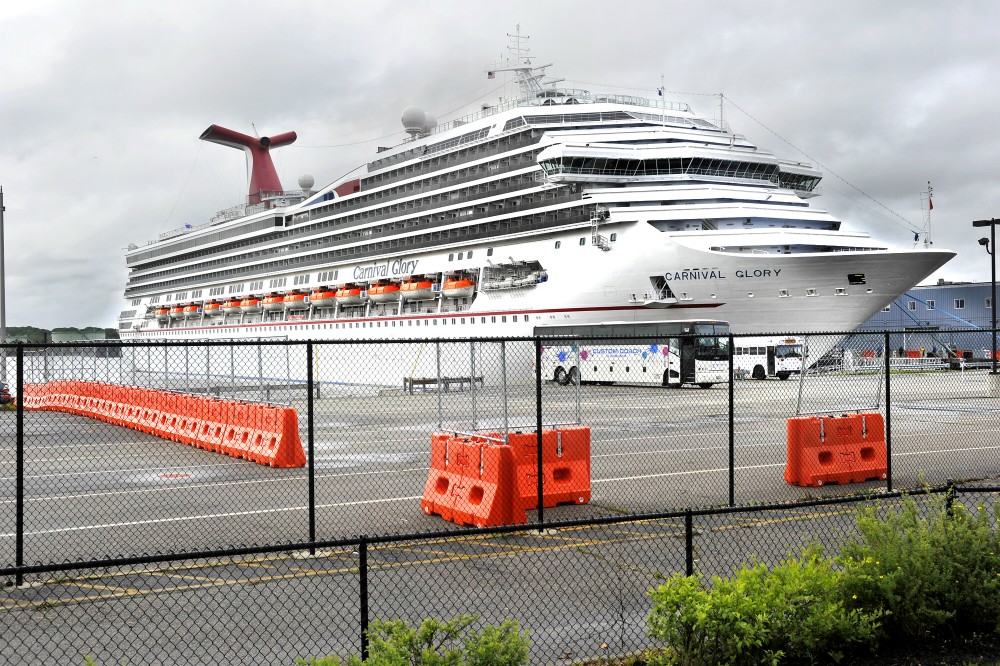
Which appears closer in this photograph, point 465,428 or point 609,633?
point 609,633

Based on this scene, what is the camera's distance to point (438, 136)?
63.0m

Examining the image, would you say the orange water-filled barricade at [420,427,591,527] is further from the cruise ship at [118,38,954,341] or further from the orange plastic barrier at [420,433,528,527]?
the cruise ship at [118,38,954,341]

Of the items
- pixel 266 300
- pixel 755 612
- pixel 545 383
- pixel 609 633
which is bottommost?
pixel 609 633

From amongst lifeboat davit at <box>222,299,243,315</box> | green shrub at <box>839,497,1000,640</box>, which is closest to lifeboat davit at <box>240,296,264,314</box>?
lifeboat davit at <box>222,299,243,315</box>

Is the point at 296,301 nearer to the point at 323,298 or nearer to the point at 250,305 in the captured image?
Result: the point at 323,298

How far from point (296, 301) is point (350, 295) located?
9088 millimetres

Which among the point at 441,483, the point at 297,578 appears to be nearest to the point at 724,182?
the point at 441,483

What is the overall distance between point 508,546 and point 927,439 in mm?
12049

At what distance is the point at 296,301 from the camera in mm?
73500

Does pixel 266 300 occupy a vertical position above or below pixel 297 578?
above

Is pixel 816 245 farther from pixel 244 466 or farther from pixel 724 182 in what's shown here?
pixel 244 466

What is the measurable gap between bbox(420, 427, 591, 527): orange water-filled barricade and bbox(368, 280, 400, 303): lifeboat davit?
167ft

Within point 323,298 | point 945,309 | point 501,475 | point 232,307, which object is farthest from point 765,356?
point 232,307

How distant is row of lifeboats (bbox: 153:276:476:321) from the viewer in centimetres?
5638
